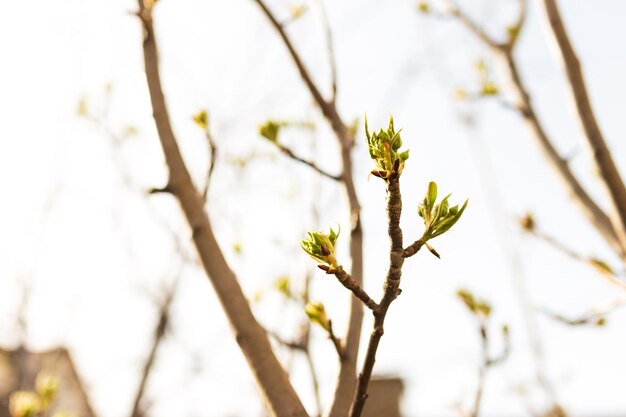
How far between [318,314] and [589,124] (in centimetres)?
121

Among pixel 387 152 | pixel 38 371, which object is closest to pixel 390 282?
pixel 387 152

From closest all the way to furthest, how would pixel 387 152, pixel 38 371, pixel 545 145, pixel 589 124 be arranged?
1. pixel 387 152
2. pixel 589 124
3. pixel 545 145
4. pixel 38 371

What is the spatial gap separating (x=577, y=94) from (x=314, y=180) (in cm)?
104

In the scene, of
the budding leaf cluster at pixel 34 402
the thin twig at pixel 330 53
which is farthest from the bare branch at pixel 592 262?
the budding leaf cluster at pixel 34 402

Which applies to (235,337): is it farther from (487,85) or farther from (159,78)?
(487,85)

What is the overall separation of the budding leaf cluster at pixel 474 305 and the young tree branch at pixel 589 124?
47 centimetres

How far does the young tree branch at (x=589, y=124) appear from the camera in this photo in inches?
64.4

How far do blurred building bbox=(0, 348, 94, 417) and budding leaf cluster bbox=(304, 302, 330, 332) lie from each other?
2.33m

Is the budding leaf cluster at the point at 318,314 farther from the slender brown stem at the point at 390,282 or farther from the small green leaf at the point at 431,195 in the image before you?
the small green leaf at the point at 431,195

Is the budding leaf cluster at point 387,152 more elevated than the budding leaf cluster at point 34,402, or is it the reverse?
the budding leaf cluster at point 387,152

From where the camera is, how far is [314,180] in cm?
234

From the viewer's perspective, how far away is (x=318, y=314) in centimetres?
103

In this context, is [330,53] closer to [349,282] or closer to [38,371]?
[349,282]

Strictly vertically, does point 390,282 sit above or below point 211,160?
below
